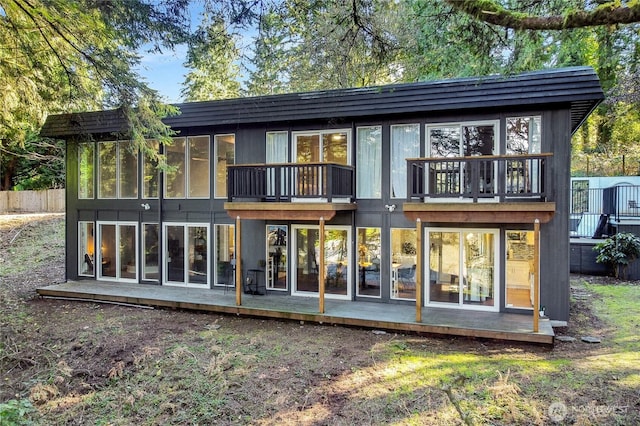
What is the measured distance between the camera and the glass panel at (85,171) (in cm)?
1188

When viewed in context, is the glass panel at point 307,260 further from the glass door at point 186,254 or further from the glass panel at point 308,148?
the glass door at point 186,254

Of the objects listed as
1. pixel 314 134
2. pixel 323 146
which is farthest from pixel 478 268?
pixel 314 134

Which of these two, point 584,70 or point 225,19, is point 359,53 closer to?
point 225,19

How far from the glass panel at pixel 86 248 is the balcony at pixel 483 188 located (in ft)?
30.7

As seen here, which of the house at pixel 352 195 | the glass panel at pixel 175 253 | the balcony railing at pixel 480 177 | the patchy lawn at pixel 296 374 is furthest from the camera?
the glass panel at pixel 175 253

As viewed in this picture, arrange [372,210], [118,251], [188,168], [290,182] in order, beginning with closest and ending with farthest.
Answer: [290,182], [372,210], [188,168], [118,251]

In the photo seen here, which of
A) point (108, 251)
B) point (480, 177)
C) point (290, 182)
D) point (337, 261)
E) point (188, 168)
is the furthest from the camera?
point (108, 251)

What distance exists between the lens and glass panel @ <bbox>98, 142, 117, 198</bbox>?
461 inches

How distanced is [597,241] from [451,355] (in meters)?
9.02

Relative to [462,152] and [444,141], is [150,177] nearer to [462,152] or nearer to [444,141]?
[444,141]

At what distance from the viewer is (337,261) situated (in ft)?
31.5

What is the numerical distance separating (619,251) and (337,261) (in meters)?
8.31

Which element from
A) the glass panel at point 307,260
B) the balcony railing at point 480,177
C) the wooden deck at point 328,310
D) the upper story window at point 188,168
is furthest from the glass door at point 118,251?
the balcony railing at point 480,177

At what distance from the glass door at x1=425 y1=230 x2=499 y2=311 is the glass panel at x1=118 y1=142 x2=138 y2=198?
8189 millimetres
